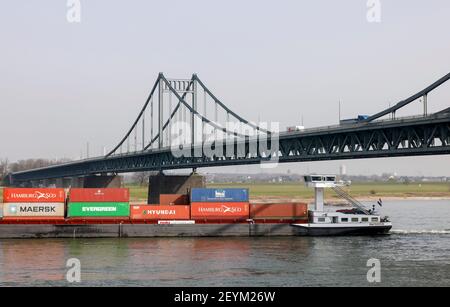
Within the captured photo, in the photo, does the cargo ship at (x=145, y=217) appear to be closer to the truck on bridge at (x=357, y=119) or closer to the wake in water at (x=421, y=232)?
the wake in water at (x=421, y=232)

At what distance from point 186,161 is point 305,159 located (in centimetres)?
2960

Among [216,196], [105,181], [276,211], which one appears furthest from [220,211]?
[105,181]

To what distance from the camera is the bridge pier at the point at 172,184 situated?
104312 millimetres

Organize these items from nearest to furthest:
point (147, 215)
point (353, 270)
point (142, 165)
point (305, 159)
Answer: point (353, 270) < point (147, 215) < point (305, 159) < point (142, 165)

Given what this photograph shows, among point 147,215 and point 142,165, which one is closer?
point 147,215

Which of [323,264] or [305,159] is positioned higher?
[305,159]

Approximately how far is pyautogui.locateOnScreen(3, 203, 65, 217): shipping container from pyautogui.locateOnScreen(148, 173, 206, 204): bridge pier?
44673 millimetres

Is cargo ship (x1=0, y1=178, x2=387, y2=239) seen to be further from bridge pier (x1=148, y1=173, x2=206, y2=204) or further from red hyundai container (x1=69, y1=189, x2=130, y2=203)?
bridge pier (x1=148, y1=173, x2=206, y2=204)

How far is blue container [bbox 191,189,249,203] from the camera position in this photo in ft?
204

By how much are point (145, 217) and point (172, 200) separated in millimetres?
5842

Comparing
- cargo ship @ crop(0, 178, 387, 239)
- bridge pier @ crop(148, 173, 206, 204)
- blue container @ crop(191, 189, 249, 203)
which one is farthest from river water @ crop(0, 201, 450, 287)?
bridge pier @ crop(148, 173, 206, 204)
